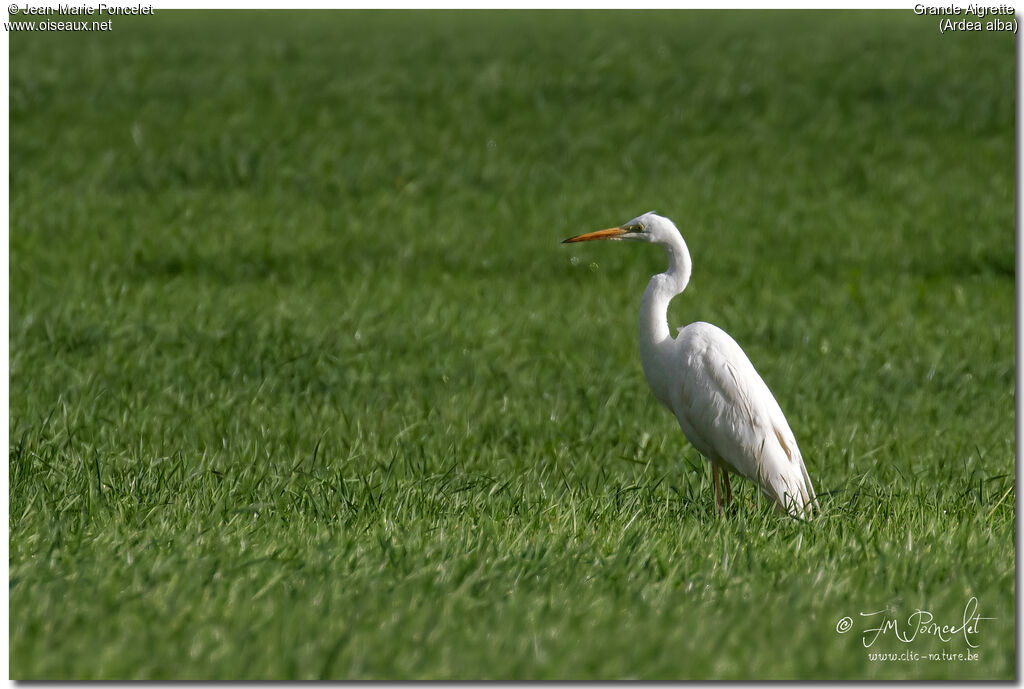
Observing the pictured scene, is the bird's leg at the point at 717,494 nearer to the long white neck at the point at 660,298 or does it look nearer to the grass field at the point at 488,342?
the grass field at the point at 488,342

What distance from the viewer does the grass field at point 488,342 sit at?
328 centimetres

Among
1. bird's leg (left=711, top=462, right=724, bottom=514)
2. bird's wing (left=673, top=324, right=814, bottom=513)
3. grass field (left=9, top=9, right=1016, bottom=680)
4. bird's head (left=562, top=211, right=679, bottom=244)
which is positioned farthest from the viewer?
bird's head (left=562, top=211, right=679, bottom=244)

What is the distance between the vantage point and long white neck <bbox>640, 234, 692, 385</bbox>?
16.6 ft

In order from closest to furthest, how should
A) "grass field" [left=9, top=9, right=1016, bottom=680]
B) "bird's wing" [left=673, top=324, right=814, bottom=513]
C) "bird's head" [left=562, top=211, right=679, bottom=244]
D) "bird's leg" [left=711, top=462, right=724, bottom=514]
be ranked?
"grass field" [left=9, top=9, right=1016, bottom=680], "bird's leg" [left=711, top=462, right=724, bottom=514], "bird's wing" [left=673, top=324, right=814, bottom=513], "bird's head" [left=562, top=211, right=679, bottom=244]

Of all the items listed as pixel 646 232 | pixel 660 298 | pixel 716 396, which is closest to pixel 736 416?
pixel 716 396

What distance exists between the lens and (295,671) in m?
2.94

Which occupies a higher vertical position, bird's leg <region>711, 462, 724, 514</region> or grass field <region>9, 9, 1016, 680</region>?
grass field <region>9, 9, 1016, 680</region>

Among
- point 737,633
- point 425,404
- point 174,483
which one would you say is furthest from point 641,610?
point 425,404

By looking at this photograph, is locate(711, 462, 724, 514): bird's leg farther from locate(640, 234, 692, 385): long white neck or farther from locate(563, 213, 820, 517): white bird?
locate(640, 234, 692, 385): long white neck

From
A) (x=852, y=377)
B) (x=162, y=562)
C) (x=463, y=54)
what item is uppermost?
(x=463, y=54)

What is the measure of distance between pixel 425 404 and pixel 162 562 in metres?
3.11

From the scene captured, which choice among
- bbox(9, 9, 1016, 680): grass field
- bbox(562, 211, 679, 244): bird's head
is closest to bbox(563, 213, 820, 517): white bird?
bbox(562, 211, 679, 244): bird's head

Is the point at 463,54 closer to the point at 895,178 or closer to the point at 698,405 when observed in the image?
the point at 895,178

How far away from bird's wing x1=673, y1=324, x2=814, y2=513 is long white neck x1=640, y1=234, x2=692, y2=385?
123 mm
